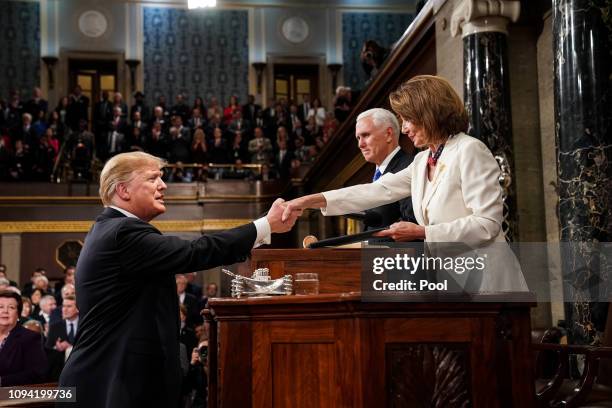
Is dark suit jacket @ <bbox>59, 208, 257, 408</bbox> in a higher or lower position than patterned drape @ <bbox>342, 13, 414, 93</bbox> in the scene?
lower

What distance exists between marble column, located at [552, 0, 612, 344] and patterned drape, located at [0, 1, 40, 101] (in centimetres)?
1449

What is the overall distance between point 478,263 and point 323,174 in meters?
8.79

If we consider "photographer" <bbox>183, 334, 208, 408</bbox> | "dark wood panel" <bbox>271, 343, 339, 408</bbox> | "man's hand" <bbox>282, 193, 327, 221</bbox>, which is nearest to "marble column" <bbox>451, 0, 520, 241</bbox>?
"photographer" <bbox>183, 334, 208, 408</bbox>

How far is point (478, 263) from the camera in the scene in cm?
243

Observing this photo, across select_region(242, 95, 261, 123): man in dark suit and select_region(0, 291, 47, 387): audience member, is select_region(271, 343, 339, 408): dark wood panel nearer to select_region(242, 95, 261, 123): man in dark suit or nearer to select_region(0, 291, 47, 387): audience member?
select_region(0, 291, 47, 387): audience member

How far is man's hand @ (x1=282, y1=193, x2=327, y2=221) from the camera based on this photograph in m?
2.73

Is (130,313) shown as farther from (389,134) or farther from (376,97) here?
(376,97)

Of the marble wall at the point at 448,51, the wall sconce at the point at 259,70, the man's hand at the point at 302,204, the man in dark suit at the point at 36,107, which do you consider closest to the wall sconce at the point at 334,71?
the wall sconce at the point at 259,70

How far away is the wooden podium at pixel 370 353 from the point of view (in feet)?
6.97

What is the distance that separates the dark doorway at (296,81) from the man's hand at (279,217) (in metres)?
14.9

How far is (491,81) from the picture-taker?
204 inches

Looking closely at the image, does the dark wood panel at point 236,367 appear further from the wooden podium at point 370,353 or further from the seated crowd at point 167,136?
the seated crowd at point 167,136

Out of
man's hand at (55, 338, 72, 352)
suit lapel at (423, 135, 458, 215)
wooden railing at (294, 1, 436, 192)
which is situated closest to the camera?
suit lapel at (423, 135, 458, 215)

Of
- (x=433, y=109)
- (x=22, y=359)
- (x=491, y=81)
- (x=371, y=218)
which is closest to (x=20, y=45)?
(x=491, y=81)
